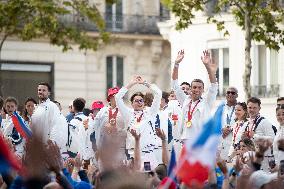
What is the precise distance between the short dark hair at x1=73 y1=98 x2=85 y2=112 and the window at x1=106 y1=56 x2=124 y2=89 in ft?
75.7

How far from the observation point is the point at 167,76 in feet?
146

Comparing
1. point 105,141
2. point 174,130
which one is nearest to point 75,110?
point 174,130

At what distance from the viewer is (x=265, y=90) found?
38406mm

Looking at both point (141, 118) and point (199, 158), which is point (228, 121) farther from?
point (199, 158)

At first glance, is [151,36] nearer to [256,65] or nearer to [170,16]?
[170,16]

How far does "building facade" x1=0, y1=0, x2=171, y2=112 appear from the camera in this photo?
139 feet

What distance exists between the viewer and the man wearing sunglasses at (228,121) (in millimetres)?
18062

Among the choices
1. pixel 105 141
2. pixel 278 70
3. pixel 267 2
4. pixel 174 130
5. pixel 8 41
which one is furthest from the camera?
pixel 8 41

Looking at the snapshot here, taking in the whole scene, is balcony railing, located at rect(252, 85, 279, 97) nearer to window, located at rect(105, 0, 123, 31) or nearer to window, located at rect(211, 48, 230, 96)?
window, located at rect(211, 48, 230, 96)

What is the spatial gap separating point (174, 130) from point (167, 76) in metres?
26.6

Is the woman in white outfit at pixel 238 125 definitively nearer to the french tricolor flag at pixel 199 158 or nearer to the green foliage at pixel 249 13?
the french tricolor flag at pixel 199 158

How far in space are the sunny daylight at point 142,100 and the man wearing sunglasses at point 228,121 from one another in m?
0.02

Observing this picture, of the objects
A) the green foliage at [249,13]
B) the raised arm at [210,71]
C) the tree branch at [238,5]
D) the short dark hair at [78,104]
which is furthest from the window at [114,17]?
the raised arm at [210,71]

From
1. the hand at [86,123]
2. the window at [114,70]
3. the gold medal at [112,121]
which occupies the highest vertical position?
the window at [114,70]
